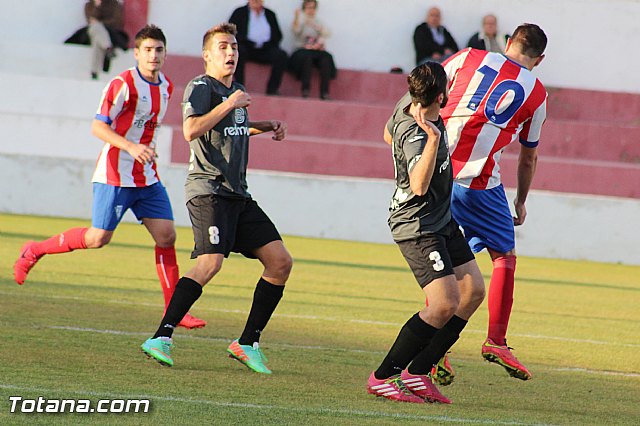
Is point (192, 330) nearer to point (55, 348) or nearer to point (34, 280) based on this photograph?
point (55, 348)

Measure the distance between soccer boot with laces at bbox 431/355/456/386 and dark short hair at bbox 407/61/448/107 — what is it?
1527mm

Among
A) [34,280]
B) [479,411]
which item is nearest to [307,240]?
[34,280]

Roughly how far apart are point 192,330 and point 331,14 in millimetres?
15511

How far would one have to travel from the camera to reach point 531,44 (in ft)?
21.9

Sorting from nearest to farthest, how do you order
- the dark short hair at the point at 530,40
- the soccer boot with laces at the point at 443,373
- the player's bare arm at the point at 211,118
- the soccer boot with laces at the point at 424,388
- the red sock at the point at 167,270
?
the soccer boot with laces at the point at 424,388, the player's bare arm at the point at 211,118, the soccer boot with laces at the point at 443,373, the dark short hair at the point at 530,40, the red sock at the point at 167,270

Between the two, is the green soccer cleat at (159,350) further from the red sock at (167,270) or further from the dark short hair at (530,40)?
the dark short hair at (530,40)

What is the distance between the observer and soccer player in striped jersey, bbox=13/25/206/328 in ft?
24.8

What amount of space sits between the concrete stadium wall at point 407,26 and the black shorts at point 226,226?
16121mm

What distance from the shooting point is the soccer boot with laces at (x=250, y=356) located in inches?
248

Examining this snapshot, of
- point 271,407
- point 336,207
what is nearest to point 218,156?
point 271,407

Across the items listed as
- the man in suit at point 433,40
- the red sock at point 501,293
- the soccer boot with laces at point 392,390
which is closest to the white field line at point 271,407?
the soccer boot with laces at point 392,390

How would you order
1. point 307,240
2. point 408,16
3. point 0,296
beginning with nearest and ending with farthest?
point 0,296 < point 307,240 < point 408,16

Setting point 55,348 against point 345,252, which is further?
point 345,252

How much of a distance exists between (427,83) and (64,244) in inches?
151
